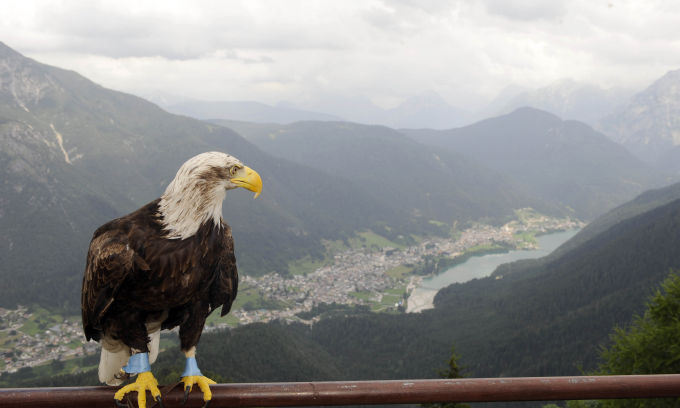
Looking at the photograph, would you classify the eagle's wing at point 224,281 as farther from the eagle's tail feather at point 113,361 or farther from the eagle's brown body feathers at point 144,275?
the eagle's tail feather at point 113,361

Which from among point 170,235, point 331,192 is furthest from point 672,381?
point 331,192

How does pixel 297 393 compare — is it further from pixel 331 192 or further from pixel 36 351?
pixel 331 192

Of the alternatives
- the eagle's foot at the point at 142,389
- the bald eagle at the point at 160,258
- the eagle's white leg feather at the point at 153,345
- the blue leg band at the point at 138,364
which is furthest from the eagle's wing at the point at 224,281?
the eagle's foot at the point at 142,389

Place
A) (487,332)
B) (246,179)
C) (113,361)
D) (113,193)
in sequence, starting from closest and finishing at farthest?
(246,179) → (113,361) → (487,332) → (113,193)

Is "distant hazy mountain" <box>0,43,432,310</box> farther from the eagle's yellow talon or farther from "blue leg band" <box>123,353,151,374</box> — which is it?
the eagle's yellow talon

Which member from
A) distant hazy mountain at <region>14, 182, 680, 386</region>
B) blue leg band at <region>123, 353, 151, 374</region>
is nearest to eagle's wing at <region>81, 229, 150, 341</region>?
blue leg band at <region>123, 353, 151, 374</region>

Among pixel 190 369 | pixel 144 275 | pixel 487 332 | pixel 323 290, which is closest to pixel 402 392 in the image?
pixel 190 369

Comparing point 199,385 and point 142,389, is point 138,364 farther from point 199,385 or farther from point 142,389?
point 199,385
